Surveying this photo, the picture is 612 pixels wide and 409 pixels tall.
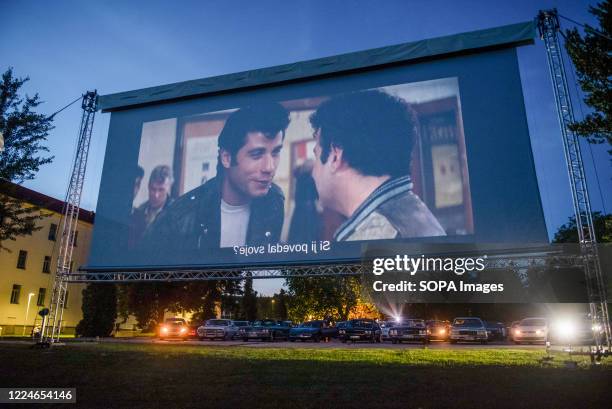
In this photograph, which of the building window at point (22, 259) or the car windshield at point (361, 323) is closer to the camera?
the car windshield at point (361, 323)

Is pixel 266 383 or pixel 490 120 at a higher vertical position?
pixel 490 120

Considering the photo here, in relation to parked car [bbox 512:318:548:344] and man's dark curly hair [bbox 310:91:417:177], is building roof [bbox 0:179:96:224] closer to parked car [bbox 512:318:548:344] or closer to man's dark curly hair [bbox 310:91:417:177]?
man's dark curly hair [bbox 310:91:417:177]

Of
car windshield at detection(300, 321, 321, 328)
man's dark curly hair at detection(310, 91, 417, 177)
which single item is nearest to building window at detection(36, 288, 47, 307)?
car windshield at detection(300, 321, 321, 328)

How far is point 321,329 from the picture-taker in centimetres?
2503

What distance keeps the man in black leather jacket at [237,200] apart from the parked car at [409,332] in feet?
27.4

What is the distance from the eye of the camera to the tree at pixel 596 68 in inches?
505

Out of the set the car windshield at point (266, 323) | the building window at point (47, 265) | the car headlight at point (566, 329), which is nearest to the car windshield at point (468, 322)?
the car headlight at point (566, 329)

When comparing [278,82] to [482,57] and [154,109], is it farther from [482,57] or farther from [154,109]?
[482,57]

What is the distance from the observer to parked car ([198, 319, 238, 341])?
24.9 meters

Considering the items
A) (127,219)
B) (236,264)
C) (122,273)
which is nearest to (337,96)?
(236,264)

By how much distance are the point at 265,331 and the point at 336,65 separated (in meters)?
15.0

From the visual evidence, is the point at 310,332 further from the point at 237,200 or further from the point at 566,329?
the point at 566,329

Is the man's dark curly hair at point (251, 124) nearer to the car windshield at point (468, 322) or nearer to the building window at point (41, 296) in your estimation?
the car windshield at point (468, 322)

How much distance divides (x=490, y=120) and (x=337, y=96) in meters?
5.55
